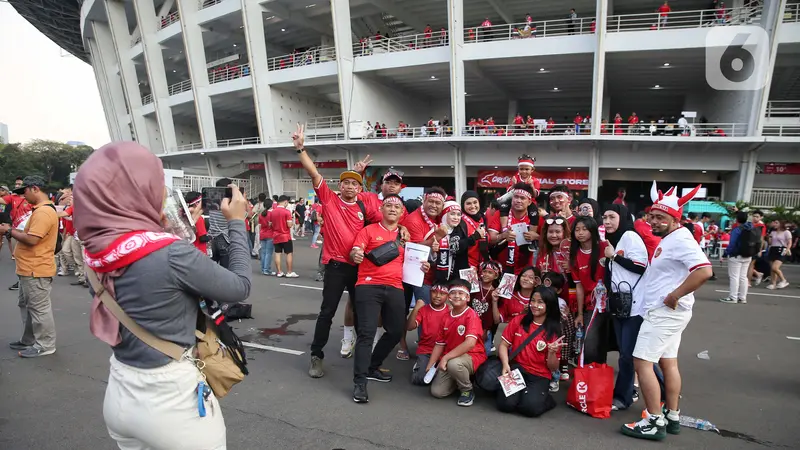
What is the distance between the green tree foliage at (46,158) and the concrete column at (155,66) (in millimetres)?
34191

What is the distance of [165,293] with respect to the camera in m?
1.67

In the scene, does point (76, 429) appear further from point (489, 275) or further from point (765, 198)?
point (765, 198)

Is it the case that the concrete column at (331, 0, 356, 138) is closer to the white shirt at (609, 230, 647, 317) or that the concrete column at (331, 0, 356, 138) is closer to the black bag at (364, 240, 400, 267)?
the black bag at (364, 240, 400, 267)

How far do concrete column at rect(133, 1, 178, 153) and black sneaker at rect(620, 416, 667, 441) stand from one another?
3354 centimetres

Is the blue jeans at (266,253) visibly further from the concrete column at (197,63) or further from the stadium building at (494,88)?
the concrete column at (197,63)

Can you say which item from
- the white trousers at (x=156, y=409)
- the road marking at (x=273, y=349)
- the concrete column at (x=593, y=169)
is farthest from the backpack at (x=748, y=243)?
the concrete column at (x=593, y=169)

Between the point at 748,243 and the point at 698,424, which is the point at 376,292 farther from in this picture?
the point at 748,243

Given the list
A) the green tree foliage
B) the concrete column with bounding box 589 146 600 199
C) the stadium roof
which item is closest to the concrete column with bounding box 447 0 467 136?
the concrete column with bounding box 589 146 600 199

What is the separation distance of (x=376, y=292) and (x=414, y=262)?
2.21 feet

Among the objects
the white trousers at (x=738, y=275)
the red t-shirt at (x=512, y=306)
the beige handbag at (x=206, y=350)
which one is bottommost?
the white trousers at (x=738, y=275)

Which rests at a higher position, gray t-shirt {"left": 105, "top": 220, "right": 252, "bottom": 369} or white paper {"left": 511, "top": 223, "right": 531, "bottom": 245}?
gray t-shirt {"left": 105, "top": 220, "right": 252, "bottom": 369}

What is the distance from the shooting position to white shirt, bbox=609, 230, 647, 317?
409cm

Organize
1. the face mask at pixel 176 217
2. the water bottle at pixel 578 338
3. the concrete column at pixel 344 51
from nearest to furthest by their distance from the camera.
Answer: the face mask at pixel 176 217 → the water bottle at pixel 578 338 → the concrete column at pixel 344 51

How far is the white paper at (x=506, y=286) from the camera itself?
5176mm
